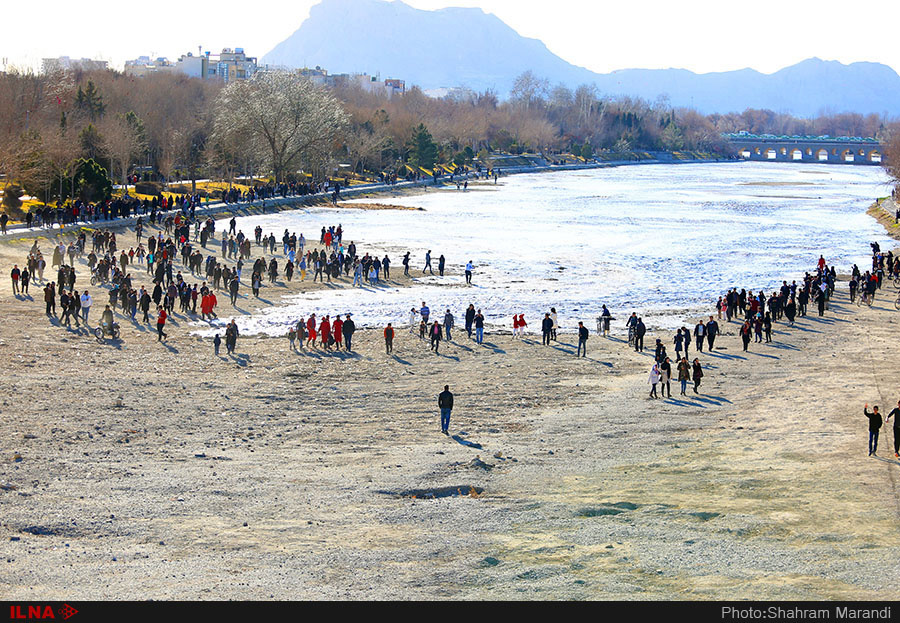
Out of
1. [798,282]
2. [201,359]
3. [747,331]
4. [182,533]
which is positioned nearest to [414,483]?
[182,533]

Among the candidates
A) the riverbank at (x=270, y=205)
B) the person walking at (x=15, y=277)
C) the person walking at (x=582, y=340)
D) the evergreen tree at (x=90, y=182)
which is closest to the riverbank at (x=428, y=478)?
the person walking at (x=582, y=340)

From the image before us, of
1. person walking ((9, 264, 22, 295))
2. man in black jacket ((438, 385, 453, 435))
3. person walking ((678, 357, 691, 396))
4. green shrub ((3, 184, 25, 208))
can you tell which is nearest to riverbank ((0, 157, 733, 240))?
green shrub ((3, 184, 25, 208))

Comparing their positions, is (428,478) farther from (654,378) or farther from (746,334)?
(746,334)

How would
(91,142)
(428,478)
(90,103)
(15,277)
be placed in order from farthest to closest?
(90,103)
(91,142)
(15,277)
(428,478)

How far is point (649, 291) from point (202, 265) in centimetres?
1917

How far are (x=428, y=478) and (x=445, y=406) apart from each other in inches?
125

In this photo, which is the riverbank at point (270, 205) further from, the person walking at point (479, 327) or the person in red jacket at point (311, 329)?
the person walking at point (479, 327)

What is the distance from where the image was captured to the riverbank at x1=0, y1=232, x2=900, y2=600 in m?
12.4

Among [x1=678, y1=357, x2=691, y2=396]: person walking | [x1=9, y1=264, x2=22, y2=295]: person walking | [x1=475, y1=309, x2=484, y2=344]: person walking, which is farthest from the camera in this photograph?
[x1=9, y1=264, x2=22, y2=295]: person walking

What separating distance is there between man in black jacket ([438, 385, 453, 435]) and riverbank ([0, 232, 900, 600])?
0.24 metres

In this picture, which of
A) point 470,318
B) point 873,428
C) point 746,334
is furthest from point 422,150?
point 873,428

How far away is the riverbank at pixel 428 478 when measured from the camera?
12445 millimetres

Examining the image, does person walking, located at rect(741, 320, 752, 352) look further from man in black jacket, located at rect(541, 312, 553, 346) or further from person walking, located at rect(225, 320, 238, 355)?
person walking, located at rect(225, 320, 238, 355)

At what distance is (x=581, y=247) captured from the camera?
54.0m
